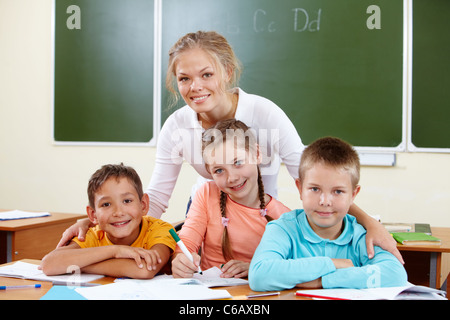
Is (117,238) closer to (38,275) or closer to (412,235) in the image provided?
(38,275)

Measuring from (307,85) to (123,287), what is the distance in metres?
2.69

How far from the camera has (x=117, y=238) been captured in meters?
1.51

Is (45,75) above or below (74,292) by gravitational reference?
above

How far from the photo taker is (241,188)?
5.15ft

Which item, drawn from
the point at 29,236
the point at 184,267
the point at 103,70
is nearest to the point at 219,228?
the point at 184,267

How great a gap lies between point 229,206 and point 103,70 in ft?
9.00

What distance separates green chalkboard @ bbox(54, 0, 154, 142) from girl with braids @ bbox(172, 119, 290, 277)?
2333 mm

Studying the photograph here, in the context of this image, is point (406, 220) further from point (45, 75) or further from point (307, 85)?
point (45, 75)

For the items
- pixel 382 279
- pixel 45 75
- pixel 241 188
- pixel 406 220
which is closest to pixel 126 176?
pixel 241 188

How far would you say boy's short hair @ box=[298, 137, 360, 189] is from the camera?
1308 mm

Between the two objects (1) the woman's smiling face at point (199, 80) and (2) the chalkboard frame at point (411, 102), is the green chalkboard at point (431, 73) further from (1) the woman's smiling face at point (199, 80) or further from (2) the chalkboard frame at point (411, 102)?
(1) the woman's smiling face at point (199, 80)

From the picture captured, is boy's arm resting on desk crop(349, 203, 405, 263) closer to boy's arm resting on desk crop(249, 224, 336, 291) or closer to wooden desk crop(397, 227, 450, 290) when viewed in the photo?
boy's arm resting on desk crop(249, 224, 336, 291)

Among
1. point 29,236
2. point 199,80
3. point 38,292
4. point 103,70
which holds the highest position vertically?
point 103,70

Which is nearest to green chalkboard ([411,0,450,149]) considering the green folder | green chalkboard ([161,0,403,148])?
green chalkboard ([161,0,403,148])
